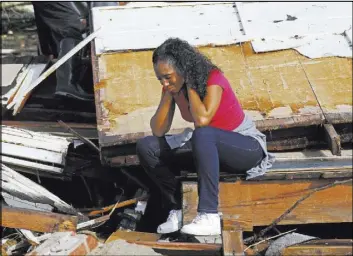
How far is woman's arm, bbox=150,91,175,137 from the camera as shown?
4.29m

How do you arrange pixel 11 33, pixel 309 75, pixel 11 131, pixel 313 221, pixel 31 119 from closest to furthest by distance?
pixel 313 221, pixel 309 75, pixel 11 131, pixel 31 119, pixel 11 33

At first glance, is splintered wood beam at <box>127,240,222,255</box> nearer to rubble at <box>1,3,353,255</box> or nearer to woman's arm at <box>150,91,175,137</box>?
rubble at <box>1,3,353,255</box>

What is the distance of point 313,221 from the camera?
14.1ft

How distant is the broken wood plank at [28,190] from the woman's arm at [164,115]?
4.37 ft

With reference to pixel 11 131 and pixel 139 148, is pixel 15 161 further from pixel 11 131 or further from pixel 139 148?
pixel 139 148

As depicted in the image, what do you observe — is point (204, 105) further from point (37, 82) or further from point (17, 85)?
point (17, 85)

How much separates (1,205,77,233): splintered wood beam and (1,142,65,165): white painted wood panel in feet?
4.89

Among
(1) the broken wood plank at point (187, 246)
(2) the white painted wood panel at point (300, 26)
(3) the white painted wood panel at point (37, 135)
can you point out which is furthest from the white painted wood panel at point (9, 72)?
(1) the broken wood plank at point (187, 246)

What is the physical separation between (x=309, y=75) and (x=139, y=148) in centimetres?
175

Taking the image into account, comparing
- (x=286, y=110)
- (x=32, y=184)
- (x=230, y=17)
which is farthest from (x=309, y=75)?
(x=32, y=184)

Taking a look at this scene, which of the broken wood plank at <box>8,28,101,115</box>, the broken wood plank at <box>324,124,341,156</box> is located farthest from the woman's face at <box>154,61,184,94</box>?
the broken wood plank at <box>8,28,101,115</box>

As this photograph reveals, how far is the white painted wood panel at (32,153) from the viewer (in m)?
5.54

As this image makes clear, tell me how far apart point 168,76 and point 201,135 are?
1.38 ft

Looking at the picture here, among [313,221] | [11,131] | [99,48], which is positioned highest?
[99,48]
